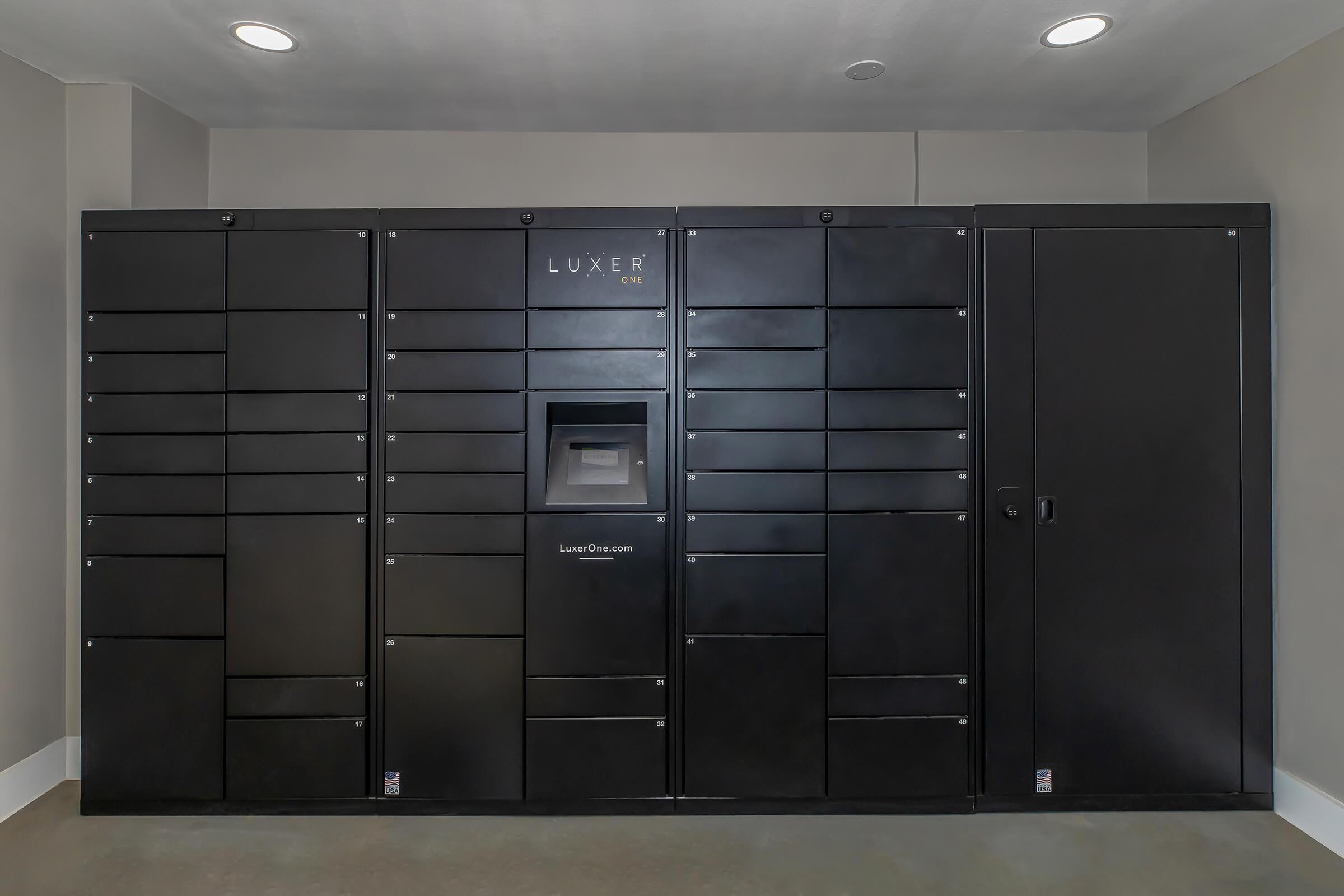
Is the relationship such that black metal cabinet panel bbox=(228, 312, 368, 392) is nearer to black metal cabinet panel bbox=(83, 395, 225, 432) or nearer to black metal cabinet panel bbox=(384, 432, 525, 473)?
black metal cabinet panel bbox=(83, 395, 225, 432)

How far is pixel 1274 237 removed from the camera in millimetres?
2584

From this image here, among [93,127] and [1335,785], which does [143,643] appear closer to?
[93,127]

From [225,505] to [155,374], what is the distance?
54cm

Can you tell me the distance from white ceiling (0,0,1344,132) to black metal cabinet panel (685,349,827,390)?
105 centimetres

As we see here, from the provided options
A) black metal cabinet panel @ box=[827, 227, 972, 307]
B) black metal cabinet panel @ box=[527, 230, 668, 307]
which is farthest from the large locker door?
black metal cabinet panel @ box=[527, 230, 668, 307]

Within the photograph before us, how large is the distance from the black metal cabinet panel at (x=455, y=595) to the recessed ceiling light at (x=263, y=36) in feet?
6.03

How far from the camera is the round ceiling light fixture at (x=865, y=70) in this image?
8.40 feet

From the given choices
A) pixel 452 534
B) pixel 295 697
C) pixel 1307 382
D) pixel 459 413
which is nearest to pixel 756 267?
pixel 459 413

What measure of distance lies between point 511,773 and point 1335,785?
283 cm

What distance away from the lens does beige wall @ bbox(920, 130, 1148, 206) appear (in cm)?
322

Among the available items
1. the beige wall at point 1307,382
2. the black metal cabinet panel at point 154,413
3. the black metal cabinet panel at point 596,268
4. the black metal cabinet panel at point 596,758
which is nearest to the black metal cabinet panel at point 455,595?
the black metal cabinet panel at point 596,758

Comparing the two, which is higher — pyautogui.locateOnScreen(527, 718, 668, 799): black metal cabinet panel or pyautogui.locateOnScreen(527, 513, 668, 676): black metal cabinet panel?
pyautogui.locateOnScreen(527, 513, 668, 676): black metal cabinet panel

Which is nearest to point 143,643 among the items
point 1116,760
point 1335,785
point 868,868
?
point 868,868

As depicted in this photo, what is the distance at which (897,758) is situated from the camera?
2.59 meters
